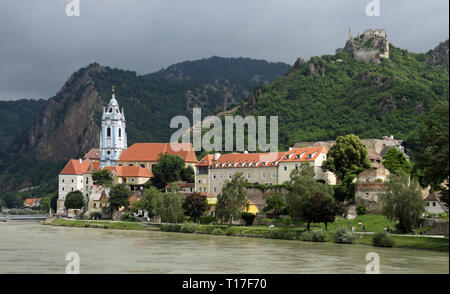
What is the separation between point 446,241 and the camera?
48500 mm

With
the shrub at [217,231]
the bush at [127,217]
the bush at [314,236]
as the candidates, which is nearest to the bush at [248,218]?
the shrub at [217,231]

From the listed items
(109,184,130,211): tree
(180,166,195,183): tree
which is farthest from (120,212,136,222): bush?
(180,166,195,183): tree

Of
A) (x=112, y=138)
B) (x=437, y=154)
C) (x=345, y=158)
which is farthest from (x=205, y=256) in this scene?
(x=112, y=138)

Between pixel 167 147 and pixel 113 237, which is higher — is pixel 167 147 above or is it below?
above

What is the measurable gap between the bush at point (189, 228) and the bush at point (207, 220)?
14.4ft

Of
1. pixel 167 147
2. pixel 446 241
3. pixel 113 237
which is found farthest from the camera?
pixel 167 147

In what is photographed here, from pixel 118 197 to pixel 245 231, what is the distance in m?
31.0

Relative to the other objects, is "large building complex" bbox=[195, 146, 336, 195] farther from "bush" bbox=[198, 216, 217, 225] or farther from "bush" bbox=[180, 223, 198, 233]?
"bush" bbox=[180, 223, 198, 233]

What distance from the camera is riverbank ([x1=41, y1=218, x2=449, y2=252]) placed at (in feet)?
163

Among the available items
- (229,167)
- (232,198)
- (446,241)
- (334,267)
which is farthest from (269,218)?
(334,267)

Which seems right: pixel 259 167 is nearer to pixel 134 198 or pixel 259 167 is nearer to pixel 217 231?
pixel 217 231
